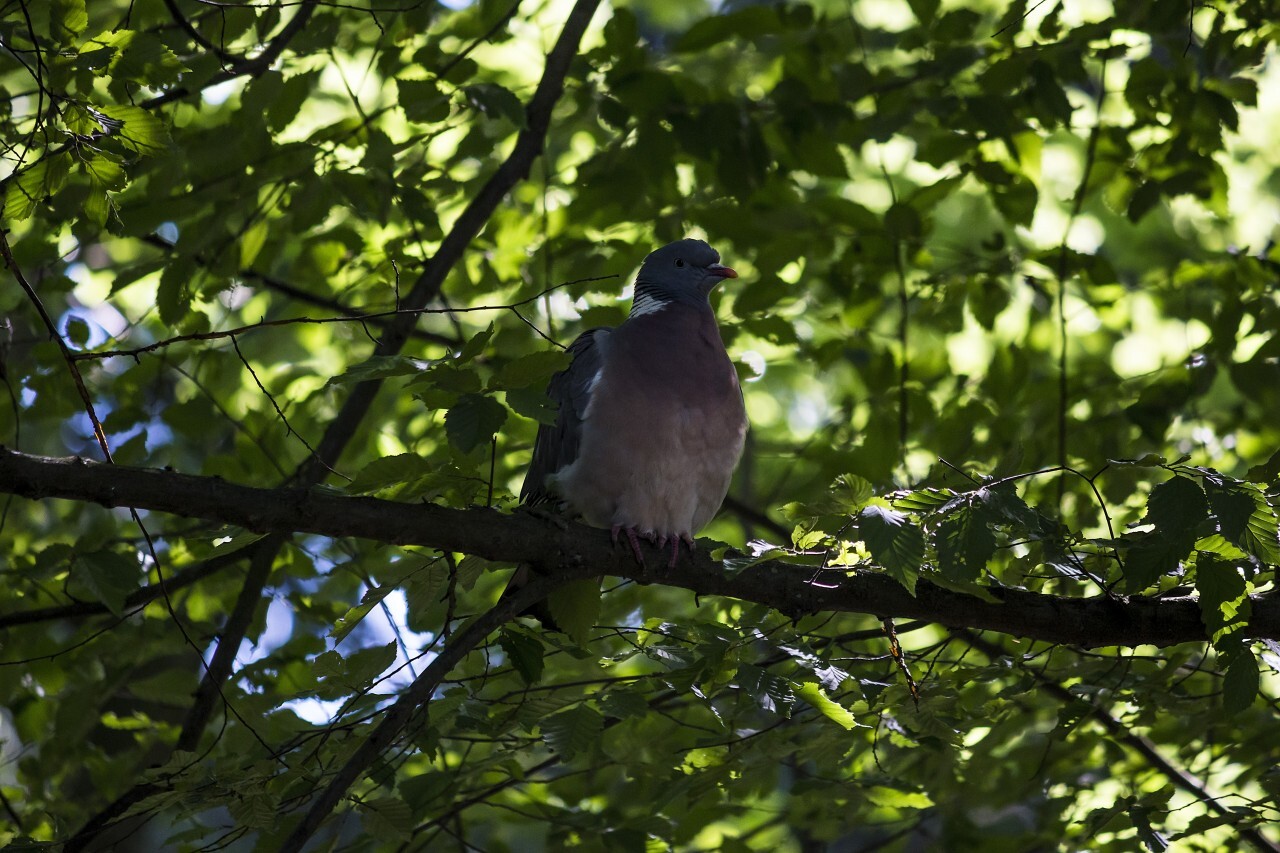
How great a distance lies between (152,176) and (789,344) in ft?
7.56

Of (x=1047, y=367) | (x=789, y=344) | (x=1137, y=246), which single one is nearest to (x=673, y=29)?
(x=1137, y=246)

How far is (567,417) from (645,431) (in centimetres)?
29

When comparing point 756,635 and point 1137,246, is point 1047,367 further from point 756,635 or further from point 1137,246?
point 756,635

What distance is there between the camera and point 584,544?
284cm

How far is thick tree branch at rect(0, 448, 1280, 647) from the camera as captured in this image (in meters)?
2.42

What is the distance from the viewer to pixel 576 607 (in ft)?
9.58

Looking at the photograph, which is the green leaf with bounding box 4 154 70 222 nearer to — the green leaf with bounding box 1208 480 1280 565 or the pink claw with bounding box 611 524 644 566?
the pink claw with bounding box 611 524 644 566

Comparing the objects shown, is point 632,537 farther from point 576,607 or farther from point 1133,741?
point 1133,741

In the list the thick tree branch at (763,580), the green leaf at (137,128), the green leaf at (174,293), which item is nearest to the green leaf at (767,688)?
the thick tree branch at (763,580)

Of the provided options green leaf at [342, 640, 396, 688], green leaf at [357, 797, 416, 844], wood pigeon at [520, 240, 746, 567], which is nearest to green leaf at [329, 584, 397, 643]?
green leaf at [342, 640, 396, 688]

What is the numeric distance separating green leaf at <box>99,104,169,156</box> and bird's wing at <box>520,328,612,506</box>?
142cm

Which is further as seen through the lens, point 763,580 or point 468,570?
point 763,580

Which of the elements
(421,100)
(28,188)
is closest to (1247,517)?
(421,100)

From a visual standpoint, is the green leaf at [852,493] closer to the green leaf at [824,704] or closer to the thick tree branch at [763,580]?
the thick tree branch at [763,580]
